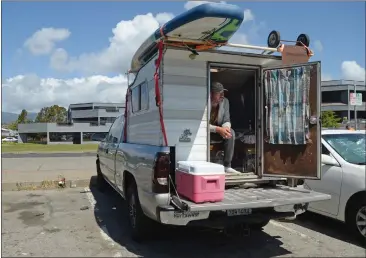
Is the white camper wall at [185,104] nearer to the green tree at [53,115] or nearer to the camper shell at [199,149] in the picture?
the camper shell at [199,149]

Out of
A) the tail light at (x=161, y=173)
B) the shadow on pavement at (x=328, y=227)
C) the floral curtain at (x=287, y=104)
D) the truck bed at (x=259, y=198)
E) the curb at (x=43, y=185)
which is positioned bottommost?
the shadow on pavement at (x=328, y=227)

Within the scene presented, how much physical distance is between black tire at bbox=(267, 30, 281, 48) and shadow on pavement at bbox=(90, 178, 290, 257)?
2.89 meters

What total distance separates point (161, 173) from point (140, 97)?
1.81 meters

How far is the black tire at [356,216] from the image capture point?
521 centimetres

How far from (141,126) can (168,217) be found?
190 centimetres

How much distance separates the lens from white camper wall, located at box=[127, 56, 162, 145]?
5168mm

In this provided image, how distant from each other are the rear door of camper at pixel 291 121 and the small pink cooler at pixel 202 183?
148 cm

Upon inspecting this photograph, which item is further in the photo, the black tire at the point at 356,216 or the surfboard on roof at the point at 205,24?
the black tire at the point at 356,216

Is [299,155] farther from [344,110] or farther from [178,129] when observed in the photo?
[344,110]

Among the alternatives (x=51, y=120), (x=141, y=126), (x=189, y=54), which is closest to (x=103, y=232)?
(x=141, y=126)

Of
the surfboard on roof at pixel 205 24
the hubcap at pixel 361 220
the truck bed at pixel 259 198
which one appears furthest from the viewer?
the hubcap at pixel 361 220

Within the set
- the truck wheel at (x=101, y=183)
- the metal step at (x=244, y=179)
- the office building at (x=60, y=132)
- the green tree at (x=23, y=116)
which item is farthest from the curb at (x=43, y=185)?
the green tree at (x=23, y=116)

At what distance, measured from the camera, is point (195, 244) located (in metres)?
5.32

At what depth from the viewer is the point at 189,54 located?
5.07 meters
